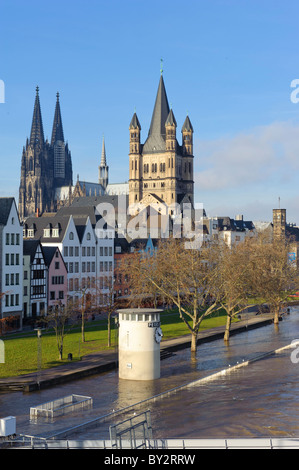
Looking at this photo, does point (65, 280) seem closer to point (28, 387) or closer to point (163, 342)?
point (163, 342)

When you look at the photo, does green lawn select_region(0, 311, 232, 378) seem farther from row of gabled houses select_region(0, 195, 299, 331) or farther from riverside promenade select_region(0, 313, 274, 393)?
row of gabled houses select_region(0, 195, 299, 331)

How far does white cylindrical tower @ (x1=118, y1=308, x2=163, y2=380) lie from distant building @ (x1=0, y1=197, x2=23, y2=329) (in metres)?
27.2

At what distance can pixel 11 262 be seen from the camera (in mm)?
76625

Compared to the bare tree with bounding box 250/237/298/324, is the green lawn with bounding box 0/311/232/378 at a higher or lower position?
lower

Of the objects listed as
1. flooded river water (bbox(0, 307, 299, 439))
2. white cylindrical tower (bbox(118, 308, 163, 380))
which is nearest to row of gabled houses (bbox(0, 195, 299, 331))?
white cylindrical tower (bbox(118, 308, 163, 380))

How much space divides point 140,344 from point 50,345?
51.1 feet

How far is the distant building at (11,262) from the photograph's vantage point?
7494 centimetres

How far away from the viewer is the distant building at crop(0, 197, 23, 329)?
246 feet

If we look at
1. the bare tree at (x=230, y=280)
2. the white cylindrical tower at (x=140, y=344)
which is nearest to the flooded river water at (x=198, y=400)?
the white cylindrical tower at (x=140, y=344)

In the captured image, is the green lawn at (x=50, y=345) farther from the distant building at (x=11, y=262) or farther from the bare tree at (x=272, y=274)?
the bare tree at (x=272, y=274)

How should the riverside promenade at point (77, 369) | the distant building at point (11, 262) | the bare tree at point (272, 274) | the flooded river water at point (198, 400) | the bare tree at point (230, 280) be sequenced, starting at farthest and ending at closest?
the bare tree at point (272, 274) → the distant building at point (11, 262) → the bare tree at point (230, 280) → the riverside promenade at point (77, 369) → the flooded river water at point (198, 400)

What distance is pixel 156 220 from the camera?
15650cm

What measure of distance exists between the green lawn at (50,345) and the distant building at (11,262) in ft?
16.0

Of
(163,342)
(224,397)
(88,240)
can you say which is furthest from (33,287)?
(224,397)
